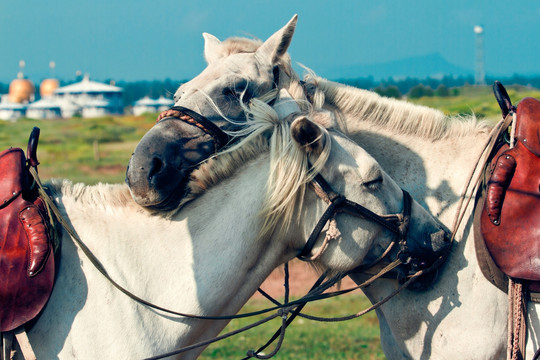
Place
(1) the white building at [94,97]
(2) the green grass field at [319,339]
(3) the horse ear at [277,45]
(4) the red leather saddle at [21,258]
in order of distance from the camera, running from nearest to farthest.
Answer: (4) the red leather saddle at [21,258] → (3) the horse ear at [277,45] → (2) the green grass field at [319,339] → (1) the white building at [94,97]

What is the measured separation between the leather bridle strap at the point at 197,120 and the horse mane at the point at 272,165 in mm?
105

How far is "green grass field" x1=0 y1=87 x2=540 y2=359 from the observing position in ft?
23.9

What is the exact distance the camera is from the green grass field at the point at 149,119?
729cm

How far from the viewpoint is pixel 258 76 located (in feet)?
11.0

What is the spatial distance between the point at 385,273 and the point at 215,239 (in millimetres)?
1005

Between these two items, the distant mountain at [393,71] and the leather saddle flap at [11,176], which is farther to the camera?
the distant mountain at [393,71]

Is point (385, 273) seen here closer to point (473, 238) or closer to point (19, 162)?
point (473, 238)

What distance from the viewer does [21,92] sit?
95.5 m

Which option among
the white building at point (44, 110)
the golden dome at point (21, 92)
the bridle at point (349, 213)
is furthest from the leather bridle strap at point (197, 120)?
the golden dome at point (21, 92)

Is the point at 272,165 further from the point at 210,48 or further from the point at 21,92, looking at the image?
the point at 21,92

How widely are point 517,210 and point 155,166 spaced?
1837 mm

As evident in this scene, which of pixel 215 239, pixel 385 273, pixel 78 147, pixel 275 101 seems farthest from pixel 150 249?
pixel 78 147

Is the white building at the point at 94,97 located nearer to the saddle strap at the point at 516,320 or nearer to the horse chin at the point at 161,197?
the horse chin at the point at 161,197

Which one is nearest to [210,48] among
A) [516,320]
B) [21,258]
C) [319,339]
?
[21,258]
